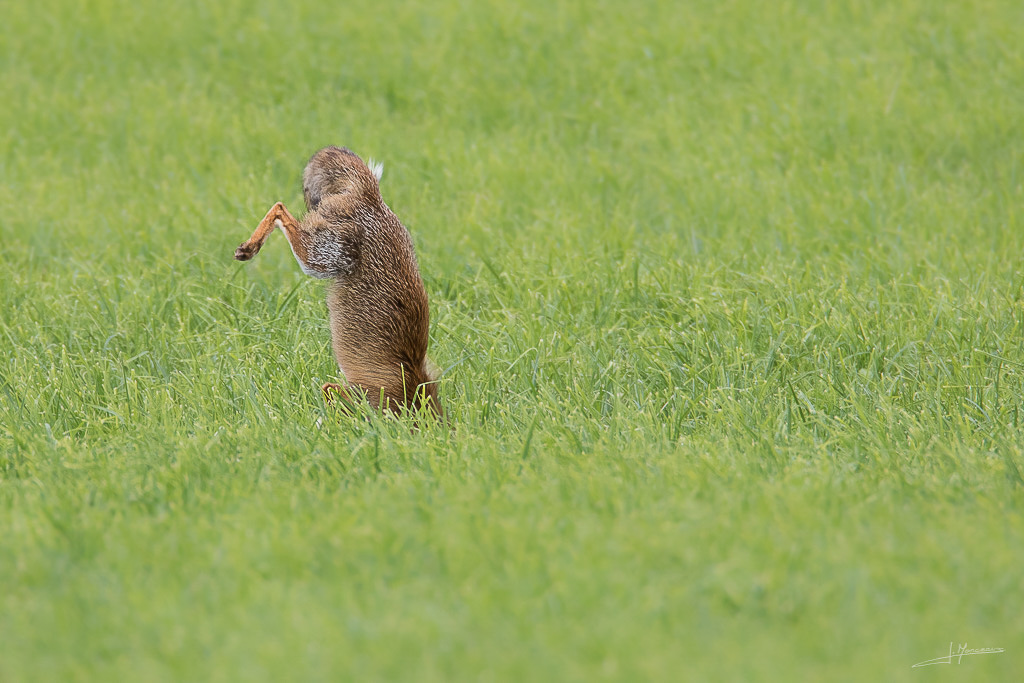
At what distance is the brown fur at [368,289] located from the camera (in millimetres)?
4512

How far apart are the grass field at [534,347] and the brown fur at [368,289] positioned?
0.24 meters

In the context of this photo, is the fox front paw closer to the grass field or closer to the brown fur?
the brown fur

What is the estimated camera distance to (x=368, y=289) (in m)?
4.60

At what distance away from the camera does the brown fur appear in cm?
451

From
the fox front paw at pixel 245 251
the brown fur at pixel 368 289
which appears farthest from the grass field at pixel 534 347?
the fox front paw at pixel 245 251

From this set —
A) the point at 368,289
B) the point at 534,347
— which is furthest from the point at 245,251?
the point at 534,347

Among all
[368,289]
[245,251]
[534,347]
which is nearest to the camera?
[245,251]

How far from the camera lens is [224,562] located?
3.35 m

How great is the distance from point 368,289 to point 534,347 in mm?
1145

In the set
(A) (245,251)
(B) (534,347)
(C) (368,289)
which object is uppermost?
(A) (245,251)

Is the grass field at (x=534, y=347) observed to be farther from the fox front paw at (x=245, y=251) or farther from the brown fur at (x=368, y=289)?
the fox front paw at (x=245, y=251)

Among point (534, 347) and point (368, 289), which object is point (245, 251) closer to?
point (368, 289)

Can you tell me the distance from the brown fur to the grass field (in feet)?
0.79

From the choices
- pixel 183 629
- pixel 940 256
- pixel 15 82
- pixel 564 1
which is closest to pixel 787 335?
pixel 940 256
